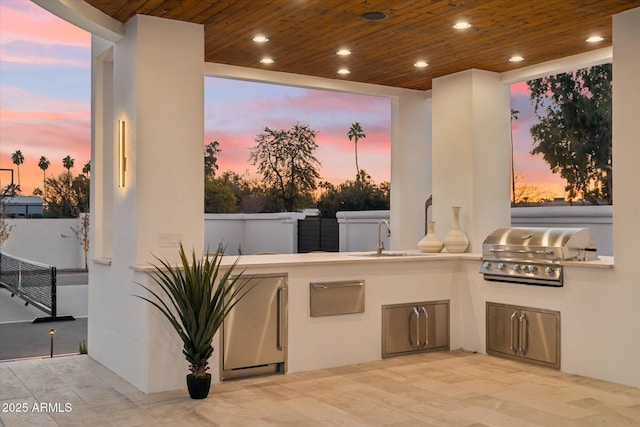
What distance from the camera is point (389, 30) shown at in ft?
17.6

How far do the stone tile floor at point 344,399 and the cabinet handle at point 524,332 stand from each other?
6.8 inches

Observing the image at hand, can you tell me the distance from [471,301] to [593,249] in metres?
1.22

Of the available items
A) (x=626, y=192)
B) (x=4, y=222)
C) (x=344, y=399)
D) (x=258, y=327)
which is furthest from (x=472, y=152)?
(x=4, y=222)

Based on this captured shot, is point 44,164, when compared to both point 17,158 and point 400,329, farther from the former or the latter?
point 400,329

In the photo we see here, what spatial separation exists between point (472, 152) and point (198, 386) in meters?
3.69

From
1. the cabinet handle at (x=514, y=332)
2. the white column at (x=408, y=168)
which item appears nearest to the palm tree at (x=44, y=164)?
the white column at (x=408, y=168)

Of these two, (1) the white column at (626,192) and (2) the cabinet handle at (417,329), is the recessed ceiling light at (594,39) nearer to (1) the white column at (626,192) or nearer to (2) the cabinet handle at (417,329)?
(1) the white column at (626,192)

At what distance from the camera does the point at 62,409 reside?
4.23m

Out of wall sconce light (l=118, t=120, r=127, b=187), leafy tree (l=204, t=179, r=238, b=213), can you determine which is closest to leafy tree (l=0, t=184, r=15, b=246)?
leafy tree (l=204, t=179, r=238, b=213)

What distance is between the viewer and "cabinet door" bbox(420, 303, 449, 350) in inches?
238

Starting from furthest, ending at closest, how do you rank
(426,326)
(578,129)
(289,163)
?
(289,163) → (578,129) → (426,326)

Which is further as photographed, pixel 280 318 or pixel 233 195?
pixel 233 195

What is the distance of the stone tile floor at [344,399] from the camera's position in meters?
4.02

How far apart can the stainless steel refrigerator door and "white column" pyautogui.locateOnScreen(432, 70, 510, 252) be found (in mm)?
2404
